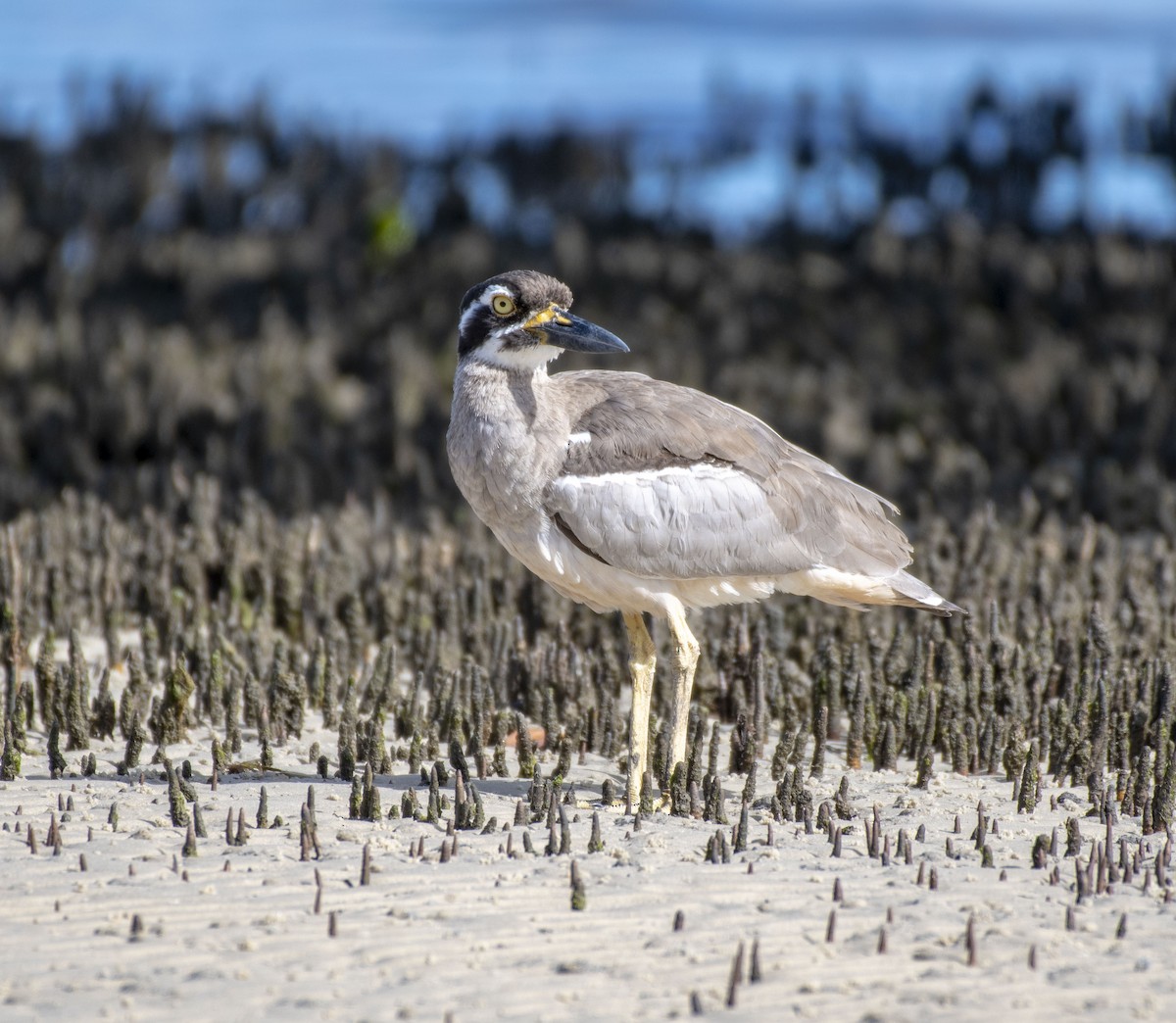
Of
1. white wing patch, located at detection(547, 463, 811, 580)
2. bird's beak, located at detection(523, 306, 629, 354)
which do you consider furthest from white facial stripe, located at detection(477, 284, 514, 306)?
white wing patch, located at detection(547, 463, 811, 580)

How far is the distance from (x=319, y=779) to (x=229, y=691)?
3.09ft

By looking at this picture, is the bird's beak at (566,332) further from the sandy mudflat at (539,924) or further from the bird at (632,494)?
the sandy mudflat at (539,924)

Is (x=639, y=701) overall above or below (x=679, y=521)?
below

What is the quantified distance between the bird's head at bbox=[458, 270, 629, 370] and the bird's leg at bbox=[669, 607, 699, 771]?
104 centimetres

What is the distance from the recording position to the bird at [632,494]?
226 inches

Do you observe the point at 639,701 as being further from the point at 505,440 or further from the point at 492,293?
the point at 492,293

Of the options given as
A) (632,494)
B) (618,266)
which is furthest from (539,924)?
(618,266)

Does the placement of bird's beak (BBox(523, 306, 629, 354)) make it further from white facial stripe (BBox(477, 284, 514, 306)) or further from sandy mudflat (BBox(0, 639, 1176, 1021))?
sandy mudflat (BBox(0, 639, 1176, 1021))

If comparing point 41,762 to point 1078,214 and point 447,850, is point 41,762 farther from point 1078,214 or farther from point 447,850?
point 1078,214

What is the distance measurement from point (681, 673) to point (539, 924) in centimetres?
168

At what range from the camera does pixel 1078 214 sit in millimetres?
19484

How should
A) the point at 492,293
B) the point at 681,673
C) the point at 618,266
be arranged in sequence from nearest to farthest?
the point at 492,293 → the point at 681,673 → the point at 618,266

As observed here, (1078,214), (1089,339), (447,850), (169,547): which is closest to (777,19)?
(1078,214)

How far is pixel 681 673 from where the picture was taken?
19.5ft
